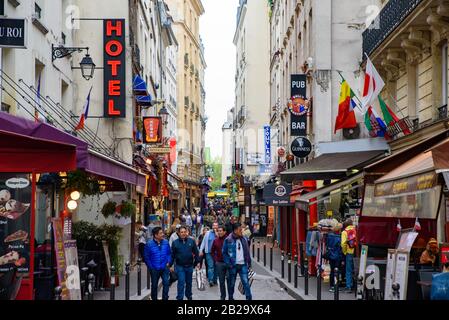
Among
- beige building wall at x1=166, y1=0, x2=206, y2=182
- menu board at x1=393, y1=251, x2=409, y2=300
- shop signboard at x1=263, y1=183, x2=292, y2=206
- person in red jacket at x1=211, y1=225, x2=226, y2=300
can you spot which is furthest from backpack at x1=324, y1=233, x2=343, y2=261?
beige building wall at x1=166, y1=0, x2=206, y2=182

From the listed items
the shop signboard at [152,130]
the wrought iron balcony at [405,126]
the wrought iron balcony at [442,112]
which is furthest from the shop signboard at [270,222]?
the wrought iron balcony at [442,112]

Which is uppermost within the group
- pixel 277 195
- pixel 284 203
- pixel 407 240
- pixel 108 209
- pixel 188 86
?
pixel 188 86

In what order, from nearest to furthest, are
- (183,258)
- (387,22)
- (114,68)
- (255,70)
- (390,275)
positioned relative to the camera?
(390,275) < (183,258) < (387,22) < (114,68) < (255,70)

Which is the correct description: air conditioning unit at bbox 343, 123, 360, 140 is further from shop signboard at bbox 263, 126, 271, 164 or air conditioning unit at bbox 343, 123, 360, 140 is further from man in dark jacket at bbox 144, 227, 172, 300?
shop signboard at bbox 263, 126, 271, 164

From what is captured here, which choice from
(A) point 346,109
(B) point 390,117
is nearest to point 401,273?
(B) point 390,117

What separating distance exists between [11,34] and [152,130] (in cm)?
1713

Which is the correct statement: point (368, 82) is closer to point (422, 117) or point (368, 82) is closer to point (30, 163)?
point (422, 117)

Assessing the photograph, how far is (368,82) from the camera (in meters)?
Answer: 19.2

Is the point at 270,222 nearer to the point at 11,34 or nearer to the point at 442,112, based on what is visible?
the point at 442,112

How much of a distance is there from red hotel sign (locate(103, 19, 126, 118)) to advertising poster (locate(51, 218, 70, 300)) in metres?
10.2

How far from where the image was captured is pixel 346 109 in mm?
23203

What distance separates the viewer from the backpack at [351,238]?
17.7m

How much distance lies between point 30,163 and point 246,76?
52.9m
